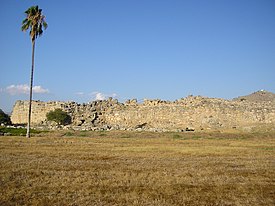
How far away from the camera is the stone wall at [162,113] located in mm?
39375

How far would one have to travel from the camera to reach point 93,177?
31.8 ft

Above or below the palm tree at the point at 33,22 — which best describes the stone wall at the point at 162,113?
below

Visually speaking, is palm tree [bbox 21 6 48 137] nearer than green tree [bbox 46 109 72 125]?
Yes

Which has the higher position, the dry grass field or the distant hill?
the distant hill

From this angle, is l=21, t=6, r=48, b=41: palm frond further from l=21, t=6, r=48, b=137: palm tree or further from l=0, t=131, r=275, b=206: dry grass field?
l=0, t=131, r=275, b=206: dry grass field

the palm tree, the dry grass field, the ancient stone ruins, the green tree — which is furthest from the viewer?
the green tree

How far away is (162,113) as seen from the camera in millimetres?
42594

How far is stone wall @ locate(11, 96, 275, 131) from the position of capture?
3938cm

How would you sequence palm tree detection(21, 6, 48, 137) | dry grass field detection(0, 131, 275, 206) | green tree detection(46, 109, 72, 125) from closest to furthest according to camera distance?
dry grass field detection(0, 131, 275, 206) → palm tree detection(21, 6, 48, 137) → green tree detection(46, 109, 72, 125)

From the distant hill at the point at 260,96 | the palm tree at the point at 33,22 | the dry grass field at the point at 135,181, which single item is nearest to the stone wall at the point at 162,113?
the palm tree at the point at 33,22

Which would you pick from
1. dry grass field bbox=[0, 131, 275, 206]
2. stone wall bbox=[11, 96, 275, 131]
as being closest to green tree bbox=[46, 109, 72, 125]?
stone wall bbox=[11, 96, 275, 131]

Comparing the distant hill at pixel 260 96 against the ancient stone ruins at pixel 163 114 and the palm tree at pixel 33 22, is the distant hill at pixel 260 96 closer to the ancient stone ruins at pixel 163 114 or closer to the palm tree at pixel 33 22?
the ancient stone ruins at pixel 163 114

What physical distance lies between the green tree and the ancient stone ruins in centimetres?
123

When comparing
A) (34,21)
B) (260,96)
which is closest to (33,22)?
(34,21)
